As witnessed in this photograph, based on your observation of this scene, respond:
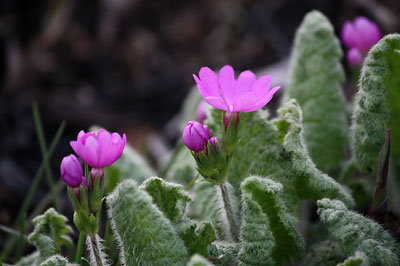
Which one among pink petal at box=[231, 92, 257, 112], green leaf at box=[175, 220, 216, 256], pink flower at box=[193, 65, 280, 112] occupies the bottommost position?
green leaf at box=[175, 220, 216, 256]

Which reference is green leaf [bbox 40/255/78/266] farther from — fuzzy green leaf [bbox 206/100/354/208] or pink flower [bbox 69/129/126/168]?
fuzzy green leaf [bbox 206/100/354/208]

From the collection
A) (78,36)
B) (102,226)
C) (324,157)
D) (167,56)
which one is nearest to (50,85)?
(78,36)

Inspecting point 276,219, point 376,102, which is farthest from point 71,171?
point 376,102

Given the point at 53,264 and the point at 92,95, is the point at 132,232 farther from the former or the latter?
the point at 92,95

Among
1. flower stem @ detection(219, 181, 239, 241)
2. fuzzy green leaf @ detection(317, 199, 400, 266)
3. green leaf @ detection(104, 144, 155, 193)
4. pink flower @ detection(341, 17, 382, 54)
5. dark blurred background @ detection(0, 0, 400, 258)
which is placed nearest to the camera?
fuzzy green leaf @ detection(317, 199, 400, 266)

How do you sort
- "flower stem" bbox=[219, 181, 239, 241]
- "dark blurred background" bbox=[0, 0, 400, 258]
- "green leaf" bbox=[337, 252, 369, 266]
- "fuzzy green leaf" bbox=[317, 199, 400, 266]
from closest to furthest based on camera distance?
"green leaf" bbox=[337, 252, 369, 266]
"fuzzy green leaf" bbox=[317, 199, 400, 266]
"flower stem" bbox=[219, 181, 239, 241]
"dark blurred background" bbox=[0, 0, 400, 258]

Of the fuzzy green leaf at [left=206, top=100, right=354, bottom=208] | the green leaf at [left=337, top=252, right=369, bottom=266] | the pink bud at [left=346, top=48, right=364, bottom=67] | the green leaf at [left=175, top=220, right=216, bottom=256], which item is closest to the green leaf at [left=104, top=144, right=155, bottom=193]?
the fuzzy green leaf at [left=206, top=100, right=354, bottom=208]
